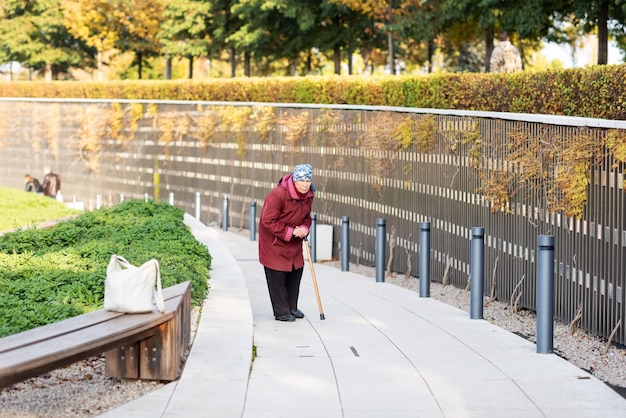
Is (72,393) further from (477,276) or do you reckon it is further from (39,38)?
(39,38)

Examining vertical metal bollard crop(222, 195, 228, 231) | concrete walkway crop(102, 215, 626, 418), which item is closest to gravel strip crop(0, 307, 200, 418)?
concrete walkway crop(102, 215, 626, 418)

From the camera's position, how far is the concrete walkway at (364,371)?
7598 mm

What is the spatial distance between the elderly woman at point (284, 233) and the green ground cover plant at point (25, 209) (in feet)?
37.8

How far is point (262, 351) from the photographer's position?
9.74m

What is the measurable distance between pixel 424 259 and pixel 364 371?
533 centimetres

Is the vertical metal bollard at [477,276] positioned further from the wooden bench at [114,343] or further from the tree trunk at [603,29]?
the tree trunk at [603,29]

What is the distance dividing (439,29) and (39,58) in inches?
1192

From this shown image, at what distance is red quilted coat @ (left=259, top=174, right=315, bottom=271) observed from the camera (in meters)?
11.6

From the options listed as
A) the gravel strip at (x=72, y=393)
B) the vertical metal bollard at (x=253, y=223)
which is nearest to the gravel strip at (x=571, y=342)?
the gravel strip at (x=72, y=393)

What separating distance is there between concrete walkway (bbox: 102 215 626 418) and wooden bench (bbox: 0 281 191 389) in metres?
0.21

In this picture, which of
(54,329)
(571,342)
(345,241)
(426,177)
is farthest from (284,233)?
(345,241)

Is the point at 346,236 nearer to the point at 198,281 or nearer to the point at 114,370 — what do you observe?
the point at 198,281

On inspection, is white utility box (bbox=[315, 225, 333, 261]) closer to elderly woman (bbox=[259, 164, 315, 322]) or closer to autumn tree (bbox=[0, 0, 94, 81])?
elderly woman (bbox=[259, 164, 315, 322])

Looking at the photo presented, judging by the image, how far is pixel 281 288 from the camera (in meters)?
11.7
